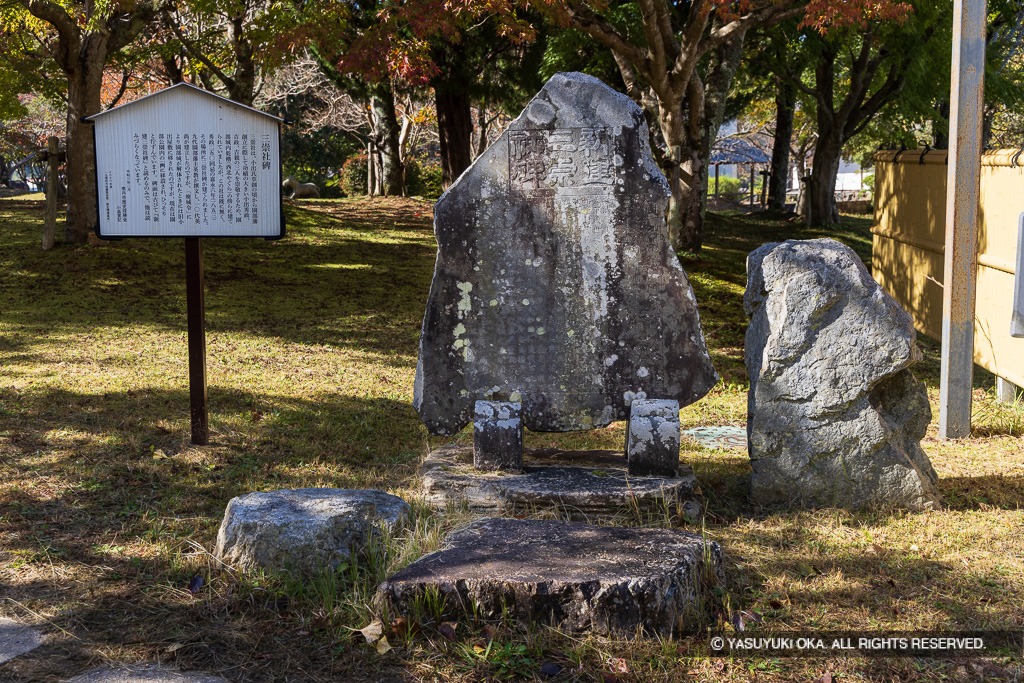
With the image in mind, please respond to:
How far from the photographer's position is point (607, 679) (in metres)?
3.39

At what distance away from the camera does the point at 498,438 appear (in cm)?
530

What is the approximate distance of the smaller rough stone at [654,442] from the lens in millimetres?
5180

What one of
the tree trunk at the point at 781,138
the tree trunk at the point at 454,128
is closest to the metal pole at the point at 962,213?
the tree trunk at the point at 454,128

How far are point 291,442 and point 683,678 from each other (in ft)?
12.7

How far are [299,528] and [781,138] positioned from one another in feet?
75.1

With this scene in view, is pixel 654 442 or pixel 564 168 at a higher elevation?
pixel 564 168

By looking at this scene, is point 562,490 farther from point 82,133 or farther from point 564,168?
point 82,133

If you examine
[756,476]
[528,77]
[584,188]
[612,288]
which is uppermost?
[528,77]

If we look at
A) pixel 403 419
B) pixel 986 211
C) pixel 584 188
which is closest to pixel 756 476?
pixel 584 188

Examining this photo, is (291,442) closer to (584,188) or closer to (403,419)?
(403,419)

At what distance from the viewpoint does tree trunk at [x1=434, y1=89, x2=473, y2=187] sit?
16.5 meters

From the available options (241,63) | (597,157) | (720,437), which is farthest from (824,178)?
(597,157)

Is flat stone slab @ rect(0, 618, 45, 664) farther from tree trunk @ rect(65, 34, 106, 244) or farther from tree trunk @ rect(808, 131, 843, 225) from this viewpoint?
tree trunk @ rect(808, 131, 843, 225)

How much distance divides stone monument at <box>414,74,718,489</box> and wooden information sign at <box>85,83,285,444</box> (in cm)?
146
